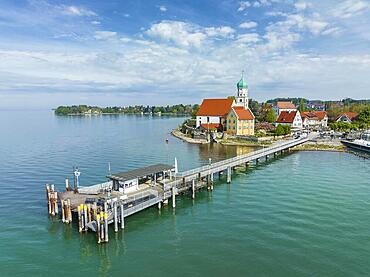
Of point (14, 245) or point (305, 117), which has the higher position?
point (305, 117)

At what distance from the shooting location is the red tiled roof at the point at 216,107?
106238 millimetres

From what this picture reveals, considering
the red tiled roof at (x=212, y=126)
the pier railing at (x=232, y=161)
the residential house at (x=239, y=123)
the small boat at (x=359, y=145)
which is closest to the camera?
the pier railing at (x=232, y=161)

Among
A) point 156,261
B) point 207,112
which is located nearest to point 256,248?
→ point 156,261

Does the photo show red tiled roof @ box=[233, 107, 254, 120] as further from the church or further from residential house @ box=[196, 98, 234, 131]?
residential house @ box=[196, 98, 234, 131]

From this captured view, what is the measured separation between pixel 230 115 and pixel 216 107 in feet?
42.8

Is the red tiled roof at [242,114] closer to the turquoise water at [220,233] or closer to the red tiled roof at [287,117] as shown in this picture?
the red tiled roof at [287,117]

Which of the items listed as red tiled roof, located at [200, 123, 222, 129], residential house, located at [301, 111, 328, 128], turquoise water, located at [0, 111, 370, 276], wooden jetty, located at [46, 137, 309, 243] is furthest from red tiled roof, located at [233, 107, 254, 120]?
wooden jetty, located at [46, 137, 309, 243]

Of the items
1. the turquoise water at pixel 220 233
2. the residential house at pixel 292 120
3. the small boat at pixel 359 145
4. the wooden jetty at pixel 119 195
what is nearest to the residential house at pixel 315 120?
the residential house at pixel 292 120

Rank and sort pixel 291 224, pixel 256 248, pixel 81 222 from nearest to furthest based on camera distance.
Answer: pixel 256 248
pixel 81 222
pixel 291 224

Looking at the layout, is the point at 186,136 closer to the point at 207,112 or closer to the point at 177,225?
the point at 207,112

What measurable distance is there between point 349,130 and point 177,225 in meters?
97.9

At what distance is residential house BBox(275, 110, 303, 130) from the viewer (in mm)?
113812

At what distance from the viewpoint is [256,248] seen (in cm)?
2519

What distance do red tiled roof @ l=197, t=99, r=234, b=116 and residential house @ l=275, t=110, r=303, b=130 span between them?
920 inches
